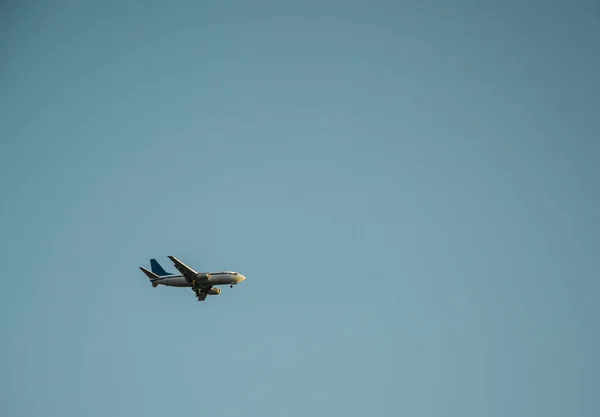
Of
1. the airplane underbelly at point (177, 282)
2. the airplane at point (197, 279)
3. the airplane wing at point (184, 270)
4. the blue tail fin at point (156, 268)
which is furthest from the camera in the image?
the blue tail fin at point (156, 268)

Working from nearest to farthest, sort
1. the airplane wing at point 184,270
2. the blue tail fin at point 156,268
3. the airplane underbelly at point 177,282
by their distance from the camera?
the airplane wing at point 184,270, the airplane underbelly at point 177,282, the blue tail fin at point 156,268

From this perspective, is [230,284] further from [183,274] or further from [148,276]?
[148,276]

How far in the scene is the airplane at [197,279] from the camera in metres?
121

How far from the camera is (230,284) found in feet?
407

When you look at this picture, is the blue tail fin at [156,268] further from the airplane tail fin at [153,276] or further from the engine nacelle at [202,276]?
the engine nacelle at [202,276]

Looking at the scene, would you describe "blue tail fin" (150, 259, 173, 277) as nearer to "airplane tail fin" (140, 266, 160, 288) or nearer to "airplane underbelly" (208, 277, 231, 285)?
"airplane tail fin" (140, 266, 160, 288)

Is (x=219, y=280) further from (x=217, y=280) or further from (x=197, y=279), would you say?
(x=197, y=279)

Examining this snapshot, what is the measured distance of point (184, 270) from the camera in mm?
119812

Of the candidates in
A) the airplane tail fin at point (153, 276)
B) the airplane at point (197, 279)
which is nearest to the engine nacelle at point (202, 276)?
the airplane at point (197, 279)

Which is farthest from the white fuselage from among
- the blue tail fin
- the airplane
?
the blue tail fin

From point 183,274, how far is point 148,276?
39.3 feet

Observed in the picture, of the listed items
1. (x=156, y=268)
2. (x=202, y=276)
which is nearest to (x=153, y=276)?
(x=156, y=268)

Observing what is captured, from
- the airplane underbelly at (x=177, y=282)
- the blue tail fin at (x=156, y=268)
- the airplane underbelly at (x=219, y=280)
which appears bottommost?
the airplane underbelly at (x=177, y=282)

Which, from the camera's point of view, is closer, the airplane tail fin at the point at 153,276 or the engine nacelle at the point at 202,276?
the engine nacelle at the point at 202,276
